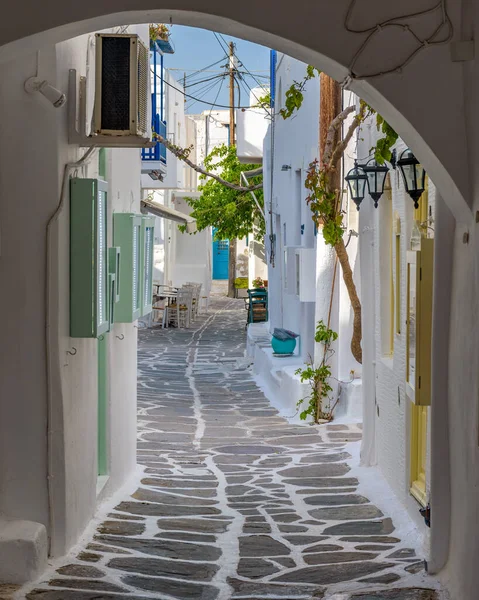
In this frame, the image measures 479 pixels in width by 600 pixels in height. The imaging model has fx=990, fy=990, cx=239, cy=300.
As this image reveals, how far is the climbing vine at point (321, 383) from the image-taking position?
12.6m

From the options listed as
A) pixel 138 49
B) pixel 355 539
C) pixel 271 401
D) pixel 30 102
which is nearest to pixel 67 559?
pixel 355 539

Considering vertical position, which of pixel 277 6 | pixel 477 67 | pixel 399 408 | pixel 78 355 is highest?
pixel 277 6

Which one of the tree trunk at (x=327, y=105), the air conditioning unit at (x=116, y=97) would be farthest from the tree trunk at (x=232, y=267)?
the air conditioning unit at (x=116, y=97)

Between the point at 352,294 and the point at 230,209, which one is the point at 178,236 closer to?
the point at 230,209

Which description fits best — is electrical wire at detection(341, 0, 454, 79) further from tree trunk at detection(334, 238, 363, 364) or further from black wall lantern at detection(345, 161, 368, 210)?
tree trunk at detection(334, 238, 363, 364)

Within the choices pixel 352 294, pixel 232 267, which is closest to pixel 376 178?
pixel 352 294

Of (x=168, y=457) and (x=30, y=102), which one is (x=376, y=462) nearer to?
(x=168, y=457)

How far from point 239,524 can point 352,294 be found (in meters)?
4.66

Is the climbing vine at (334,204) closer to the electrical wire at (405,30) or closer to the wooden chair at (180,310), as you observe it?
the electrical wire at (405,30)

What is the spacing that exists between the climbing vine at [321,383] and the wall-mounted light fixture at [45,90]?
685 cm

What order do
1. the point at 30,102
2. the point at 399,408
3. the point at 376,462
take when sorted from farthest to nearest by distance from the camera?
the point at 376,462
the point at 399,408
the point at 30,102

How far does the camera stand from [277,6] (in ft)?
15.9

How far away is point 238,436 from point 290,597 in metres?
6.62

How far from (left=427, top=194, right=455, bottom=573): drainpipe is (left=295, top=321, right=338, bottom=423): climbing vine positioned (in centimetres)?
698
